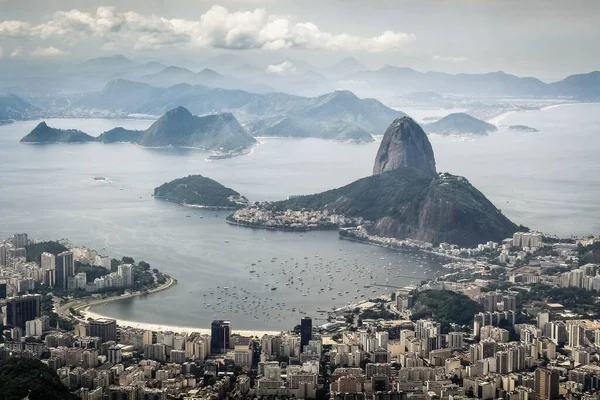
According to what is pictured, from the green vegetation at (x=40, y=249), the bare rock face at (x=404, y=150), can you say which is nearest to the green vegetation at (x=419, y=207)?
the bare rock face at (x=404, y=150)

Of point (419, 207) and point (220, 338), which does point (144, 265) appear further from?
point (419, 207)

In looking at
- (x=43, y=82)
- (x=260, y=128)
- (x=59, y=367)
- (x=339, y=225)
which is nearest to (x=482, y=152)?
(x=260, y=128)

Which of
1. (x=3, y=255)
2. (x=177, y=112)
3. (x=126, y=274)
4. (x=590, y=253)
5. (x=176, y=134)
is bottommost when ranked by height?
(x=126, y=274)

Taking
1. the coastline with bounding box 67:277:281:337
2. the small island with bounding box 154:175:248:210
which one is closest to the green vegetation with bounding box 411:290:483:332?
the coastline with bounding box 67:277:281:337

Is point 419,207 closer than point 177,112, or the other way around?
point 419,207

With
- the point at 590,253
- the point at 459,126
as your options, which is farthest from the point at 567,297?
the point at 459,126

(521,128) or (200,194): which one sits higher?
(521,128)
